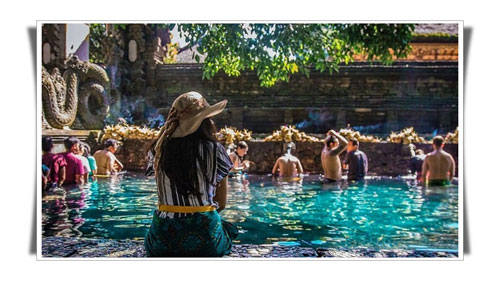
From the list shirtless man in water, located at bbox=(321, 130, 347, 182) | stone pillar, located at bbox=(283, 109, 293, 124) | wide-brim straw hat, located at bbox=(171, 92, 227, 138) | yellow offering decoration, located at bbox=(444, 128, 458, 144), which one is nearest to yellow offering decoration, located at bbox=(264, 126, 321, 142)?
stone pillar, located at bbox=(283, 109, 293, 124)

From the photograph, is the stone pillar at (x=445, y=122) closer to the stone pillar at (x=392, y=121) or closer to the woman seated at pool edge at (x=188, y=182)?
the stone pillar at (x=392, y=121)

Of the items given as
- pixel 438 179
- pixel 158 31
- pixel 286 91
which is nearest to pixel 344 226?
pixel 438 179

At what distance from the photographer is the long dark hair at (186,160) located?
3682 mm

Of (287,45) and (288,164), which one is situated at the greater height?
(287,45)

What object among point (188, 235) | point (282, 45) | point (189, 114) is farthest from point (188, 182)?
point (282, 45)

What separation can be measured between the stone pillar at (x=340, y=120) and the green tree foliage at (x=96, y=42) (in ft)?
8.52

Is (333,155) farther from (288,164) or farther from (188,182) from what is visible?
(188,182)

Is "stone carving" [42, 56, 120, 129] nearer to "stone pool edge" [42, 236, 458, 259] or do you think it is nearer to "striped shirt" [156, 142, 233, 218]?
"stone pool edge" [42, 236, 458, 259]

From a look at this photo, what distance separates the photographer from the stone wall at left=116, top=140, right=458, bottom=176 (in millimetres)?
5320

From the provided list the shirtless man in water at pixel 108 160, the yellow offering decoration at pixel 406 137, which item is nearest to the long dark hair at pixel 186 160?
the shirtless man in water at pixel 108 160

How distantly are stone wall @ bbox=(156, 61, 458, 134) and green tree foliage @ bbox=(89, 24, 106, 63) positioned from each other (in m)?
0.64

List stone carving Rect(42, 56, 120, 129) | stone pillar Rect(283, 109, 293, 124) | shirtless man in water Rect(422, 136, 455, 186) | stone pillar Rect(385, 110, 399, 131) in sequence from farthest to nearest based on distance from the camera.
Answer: stone pillar Rect(283, 109, 293, 124)
stone pillar Rect(385, 110, 399, 131)
stone carving Rect(42, 56, 120, 129)
shirtless man in water Rect(422, 136, 455, 186)

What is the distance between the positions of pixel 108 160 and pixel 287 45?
224 centimetres

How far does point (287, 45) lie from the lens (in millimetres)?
5262
